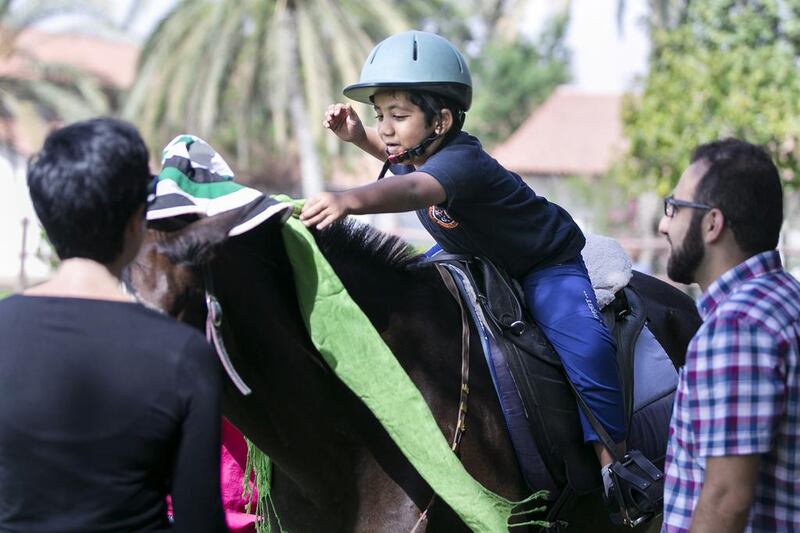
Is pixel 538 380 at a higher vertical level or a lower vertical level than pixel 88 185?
lower

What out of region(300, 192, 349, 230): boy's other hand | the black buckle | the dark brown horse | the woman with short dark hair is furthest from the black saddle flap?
the woman with short dark hair

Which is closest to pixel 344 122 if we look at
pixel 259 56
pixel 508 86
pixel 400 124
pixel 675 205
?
pixel 400 124

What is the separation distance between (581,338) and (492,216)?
557 mm

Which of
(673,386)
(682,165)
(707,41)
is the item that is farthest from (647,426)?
(707,41)

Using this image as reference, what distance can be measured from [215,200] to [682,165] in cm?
1411

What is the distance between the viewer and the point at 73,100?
25.1m

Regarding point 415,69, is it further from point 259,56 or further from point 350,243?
point 259,56

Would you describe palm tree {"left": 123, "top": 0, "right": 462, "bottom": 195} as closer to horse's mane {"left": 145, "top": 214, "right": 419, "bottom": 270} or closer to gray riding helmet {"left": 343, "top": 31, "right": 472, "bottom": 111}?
gray riding helmet {"left": 343, "top": 31, "right": 472, "bottom": 111}

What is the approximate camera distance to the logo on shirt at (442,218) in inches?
141

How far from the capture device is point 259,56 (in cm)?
2102

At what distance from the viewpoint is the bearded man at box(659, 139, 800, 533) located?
2342 mm

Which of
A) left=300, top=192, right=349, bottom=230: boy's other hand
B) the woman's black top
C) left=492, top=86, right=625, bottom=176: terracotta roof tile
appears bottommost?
left=492, top=86, right=625, bottom=176: terracotta roof tile

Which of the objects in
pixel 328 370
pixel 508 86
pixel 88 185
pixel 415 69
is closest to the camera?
pixel 88 185

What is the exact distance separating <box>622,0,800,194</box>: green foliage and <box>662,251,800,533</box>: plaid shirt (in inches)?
496
